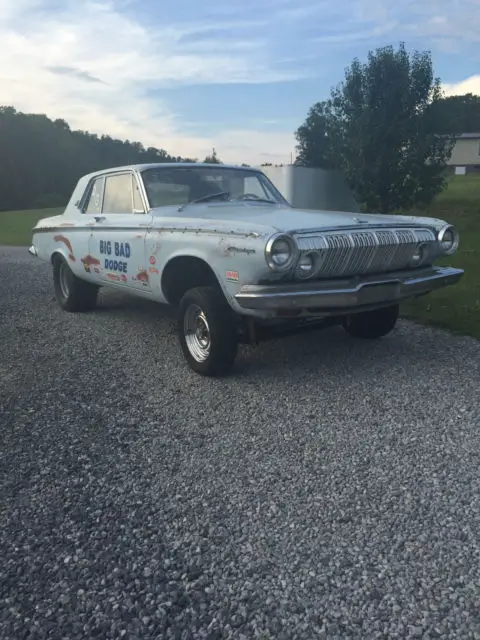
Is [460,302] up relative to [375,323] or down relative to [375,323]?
down

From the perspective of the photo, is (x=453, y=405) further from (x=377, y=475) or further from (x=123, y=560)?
(x=123, y=560)

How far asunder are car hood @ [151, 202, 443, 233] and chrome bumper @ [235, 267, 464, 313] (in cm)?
43

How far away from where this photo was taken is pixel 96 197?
7.23 meters

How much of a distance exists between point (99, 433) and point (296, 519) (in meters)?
1.62

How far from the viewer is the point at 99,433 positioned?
4.08 metres

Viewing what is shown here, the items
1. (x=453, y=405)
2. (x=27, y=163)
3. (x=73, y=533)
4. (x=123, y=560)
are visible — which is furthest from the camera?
(x=27, y=163)

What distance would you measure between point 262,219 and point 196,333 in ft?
3.71

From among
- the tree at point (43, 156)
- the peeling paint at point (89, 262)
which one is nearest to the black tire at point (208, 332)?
the peeling paint at point (89, 262)

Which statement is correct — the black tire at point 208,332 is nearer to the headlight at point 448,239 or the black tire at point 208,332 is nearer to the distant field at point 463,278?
the headlight at point 448,239

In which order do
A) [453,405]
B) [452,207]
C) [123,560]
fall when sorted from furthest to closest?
[452,207] → [453,405] → [123,560]

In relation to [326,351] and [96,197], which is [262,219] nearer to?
[326,351]

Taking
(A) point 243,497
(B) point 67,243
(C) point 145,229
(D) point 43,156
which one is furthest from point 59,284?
(D) point 43,156

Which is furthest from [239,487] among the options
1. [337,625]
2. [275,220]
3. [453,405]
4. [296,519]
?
[275,220]

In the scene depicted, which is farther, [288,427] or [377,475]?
[288,427]
